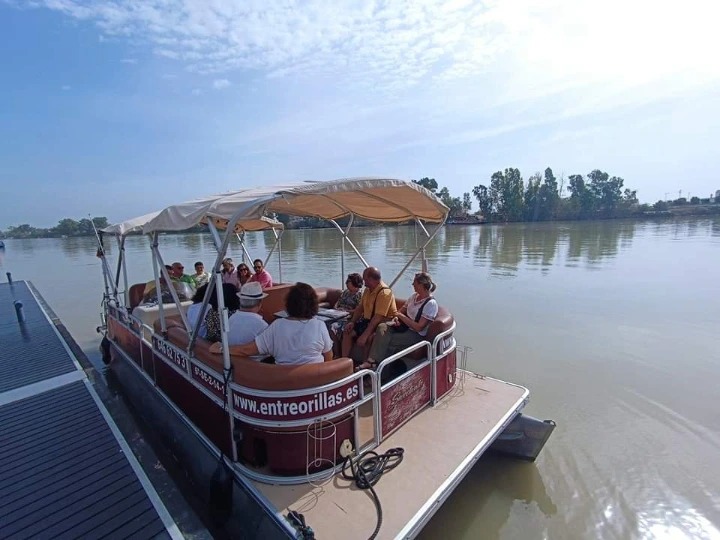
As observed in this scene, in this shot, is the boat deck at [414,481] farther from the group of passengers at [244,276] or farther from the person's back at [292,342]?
the group of passengers at [244,276]

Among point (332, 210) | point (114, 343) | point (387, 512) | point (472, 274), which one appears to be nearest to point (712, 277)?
point (472, 274)

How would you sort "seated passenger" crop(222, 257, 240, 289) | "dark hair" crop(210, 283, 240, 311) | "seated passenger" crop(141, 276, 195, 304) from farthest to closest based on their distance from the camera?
1. "seated passenger" crop(222, 257, 240, 289)
2. "seated passenger" crop(141, 276, 195, 304)
3. "dark hair" crop(210, 283, 240, 311)

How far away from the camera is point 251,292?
3387 mm

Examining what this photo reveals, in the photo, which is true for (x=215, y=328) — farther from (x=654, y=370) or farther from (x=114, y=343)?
(x=654, y=370)

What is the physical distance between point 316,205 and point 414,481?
385cm

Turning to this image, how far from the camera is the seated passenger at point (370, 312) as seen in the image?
434 cm

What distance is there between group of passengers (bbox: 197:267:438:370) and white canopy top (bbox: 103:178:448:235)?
2.27 feet

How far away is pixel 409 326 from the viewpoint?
A: 415 cm

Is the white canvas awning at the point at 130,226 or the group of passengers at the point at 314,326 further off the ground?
the white canvas awning at the point at 130,226

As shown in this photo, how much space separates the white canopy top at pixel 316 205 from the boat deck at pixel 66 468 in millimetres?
2250

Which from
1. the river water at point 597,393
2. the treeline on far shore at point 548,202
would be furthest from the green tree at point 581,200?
the river water at point 597,393

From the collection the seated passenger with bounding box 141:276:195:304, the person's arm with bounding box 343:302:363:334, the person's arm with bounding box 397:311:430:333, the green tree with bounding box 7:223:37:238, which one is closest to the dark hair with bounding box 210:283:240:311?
the person's arm with bounding box 343:302:363:334

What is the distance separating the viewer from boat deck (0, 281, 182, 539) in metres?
2.97

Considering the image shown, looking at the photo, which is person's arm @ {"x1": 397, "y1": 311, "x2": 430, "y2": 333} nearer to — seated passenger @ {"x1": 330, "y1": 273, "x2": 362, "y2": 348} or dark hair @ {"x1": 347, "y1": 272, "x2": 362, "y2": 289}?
seated passenger @ {"x1": 330, "y1": 273, "x2": 362, "y2": 348}
